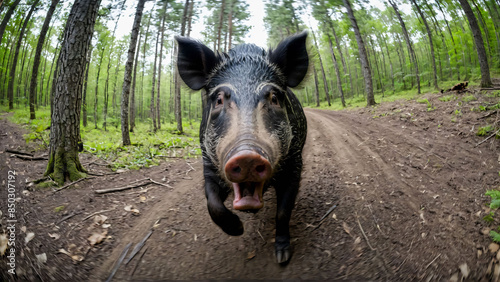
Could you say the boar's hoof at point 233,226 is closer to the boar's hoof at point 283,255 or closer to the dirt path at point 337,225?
the dirt path at point 337,225

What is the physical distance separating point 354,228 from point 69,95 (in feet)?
19.6

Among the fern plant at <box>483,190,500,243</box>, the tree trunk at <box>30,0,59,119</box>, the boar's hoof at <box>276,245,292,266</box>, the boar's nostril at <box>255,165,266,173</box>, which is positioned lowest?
the boar's hoof at <box>276,245,292,266</box>

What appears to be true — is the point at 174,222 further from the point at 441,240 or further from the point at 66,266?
the point at 441,240

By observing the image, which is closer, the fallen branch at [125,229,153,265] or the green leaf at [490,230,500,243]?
the green leaf at [490,230,500,243]

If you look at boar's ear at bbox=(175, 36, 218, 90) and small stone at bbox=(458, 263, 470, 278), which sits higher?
boar's ear at bbox=(175, 36, 218, 90)

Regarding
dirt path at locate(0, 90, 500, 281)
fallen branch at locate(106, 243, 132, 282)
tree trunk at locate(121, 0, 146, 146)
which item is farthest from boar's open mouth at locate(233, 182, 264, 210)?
tree trunk at locate(121, 0, 146, 146)

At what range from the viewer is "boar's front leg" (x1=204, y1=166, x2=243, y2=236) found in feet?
8.25

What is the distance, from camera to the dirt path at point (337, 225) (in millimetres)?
2392

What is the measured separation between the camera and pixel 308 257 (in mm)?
2613

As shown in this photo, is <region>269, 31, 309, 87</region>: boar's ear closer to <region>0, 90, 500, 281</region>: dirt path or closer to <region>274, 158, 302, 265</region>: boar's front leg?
<region>274, 158, 302, 265</region>: boar's front leg

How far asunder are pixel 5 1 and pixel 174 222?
3497mm

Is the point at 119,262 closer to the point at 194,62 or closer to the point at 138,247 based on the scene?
the point at 138,247

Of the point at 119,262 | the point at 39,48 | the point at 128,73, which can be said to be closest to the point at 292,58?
the point at 119,262

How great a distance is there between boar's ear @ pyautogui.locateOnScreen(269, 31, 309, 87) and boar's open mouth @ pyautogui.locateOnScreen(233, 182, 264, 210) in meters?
1.93
